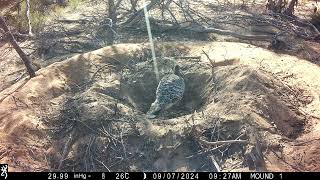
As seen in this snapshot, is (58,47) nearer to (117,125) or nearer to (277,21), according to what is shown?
(117,125)

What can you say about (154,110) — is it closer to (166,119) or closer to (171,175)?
(166,119)

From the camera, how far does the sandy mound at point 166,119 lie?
4426 millimetres

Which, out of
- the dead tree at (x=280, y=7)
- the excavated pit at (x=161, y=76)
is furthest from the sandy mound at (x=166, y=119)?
the dead tree at (x=280, y=7)

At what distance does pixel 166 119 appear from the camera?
5043mm

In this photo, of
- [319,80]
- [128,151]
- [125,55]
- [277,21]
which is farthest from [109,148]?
[277,21]

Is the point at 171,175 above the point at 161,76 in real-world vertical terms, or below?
below

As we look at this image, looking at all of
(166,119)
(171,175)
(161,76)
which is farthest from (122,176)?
(161,76)

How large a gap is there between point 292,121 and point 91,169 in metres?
2.48

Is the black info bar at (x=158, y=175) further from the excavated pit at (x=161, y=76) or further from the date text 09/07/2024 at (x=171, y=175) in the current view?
the excavated pit at (x=161, y=76)

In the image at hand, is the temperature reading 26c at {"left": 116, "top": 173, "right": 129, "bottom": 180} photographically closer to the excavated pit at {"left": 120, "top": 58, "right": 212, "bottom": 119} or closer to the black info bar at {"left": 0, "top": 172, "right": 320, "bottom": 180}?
the black info bar at {"left": 0, "top": 172, "right": 320, "bottom": 180}

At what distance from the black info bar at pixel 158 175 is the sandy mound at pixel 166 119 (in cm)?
12

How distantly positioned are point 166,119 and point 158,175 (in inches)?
39.9

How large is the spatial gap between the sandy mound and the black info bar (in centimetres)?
12

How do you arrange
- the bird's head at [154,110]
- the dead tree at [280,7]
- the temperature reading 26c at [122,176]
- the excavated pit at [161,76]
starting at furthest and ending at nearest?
the dead tree at [280,7] → the excavated pit at [161,76] → the bird's head at [154,110] → the temperature reading 26c at [122,176]
